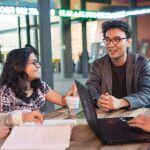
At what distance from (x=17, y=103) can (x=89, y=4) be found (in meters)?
9.61

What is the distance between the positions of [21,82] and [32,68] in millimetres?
114

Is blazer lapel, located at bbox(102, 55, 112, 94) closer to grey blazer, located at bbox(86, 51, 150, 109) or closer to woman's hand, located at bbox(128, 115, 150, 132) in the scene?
grey blazer, located at bbox(86, 51, 150, 109)

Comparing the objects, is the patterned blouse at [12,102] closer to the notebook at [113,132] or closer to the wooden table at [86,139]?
the wooden table at [86,139]

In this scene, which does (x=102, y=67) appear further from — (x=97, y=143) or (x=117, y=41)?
(x=97, y=143)

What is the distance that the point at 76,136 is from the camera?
4.69 ft

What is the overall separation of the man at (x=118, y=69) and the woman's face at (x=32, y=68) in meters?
0.43

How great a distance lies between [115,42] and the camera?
2.35 metres

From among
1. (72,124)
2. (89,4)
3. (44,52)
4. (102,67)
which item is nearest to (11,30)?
(89,4)

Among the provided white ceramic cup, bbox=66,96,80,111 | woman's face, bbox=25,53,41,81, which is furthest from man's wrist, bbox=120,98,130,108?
woman's face, bbox=25,53,41,81

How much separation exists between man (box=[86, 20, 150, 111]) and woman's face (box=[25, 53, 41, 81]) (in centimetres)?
43

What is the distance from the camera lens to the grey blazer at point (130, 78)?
2264 millimetres

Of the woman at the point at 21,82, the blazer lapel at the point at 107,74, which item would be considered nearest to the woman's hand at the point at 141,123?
the woman at the point at 21,82

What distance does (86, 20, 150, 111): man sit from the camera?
234cm

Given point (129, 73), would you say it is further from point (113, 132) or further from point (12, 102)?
point (113, 132)
